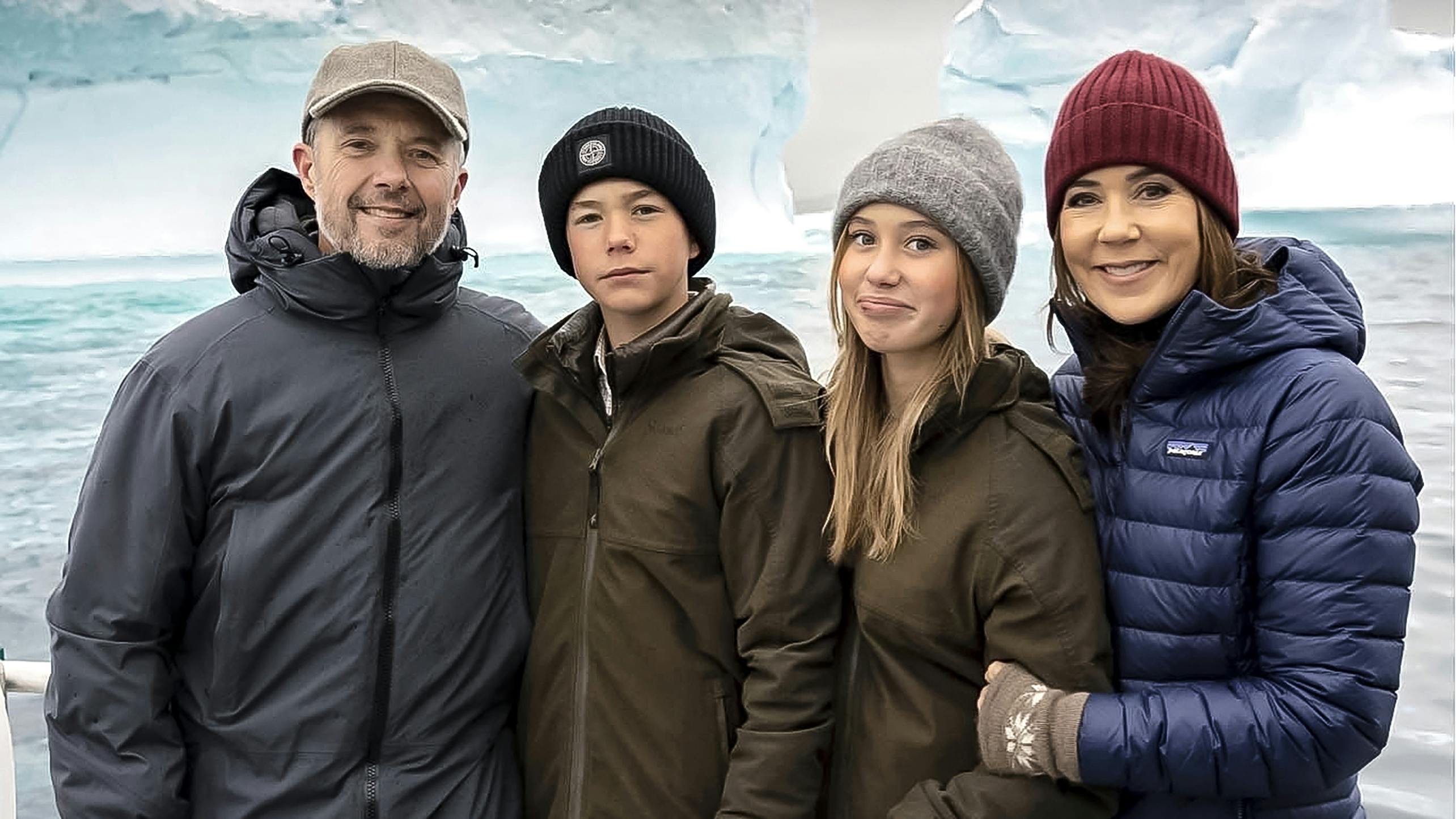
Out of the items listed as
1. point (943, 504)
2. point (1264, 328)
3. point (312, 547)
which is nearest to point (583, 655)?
point (312, 547)

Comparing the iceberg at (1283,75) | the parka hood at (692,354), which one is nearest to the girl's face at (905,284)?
the parka hood at (692,354)

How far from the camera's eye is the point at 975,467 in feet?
3.71

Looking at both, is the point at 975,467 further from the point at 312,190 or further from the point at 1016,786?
the point at 312,190

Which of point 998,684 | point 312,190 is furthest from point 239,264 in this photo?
point 998,684

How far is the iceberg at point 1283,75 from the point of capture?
20.8 feet

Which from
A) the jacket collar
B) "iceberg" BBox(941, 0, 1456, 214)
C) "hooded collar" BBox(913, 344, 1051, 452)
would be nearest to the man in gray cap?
the jacket collar

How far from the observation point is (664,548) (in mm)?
1203

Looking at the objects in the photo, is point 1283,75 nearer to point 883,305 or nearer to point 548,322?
point 548,322

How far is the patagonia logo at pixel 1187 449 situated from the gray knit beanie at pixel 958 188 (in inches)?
9.3

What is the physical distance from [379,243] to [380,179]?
0.09m

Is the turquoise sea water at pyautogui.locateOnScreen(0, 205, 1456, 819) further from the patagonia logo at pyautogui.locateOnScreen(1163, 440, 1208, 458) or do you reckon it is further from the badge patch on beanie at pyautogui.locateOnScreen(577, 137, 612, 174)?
the badge patch on beanie at pyautogui.locateOnScreen(577, 137, 612, 174)

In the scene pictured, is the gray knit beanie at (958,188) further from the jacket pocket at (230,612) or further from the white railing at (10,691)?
the white railing at (10,691)

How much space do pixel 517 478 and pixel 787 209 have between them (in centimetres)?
682

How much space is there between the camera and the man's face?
127 cm
